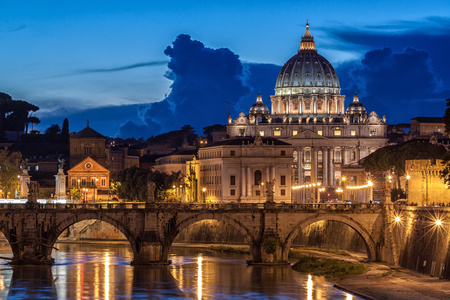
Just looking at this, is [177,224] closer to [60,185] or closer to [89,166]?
[60,185]

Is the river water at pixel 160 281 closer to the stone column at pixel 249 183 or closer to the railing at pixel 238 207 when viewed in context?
the railing at pixel 238 207

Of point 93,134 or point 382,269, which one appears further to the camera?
point 93,134

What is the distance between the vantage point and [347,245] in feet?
307

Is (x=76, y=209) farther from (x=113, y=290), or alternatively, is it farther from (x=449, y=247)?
(x=449, y=247)

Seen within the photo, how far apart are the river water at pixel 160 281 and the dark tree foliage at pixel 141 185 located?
52.1 meters

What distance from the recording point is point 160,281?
251ft

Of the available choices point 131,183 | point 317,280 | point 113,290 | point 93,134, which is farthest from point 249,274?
point 93,134

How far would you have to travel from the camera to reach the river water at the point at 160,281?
71.2m

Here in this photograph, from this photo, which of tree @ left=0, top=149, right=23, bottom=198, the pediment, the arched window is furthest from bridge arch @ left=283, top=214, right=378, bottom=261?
the pediment

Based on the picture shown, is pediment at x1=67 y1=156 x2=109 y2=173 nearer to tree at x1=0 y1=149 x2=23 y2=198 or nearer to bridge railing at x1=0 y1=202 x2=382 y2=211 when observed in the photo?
tree at x1=0 y1=149 x2=23 y2=198

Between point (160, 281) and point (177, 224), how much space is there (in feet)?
28.7

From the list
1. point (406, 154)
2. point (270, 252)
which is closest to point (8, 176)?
point (406, 154)

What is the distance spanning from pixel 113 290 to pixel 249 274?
36.1 ft

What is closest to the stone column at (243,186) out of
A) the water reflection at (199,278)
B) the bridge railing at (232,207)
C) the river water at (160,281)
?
the water reflection at (199,278)
